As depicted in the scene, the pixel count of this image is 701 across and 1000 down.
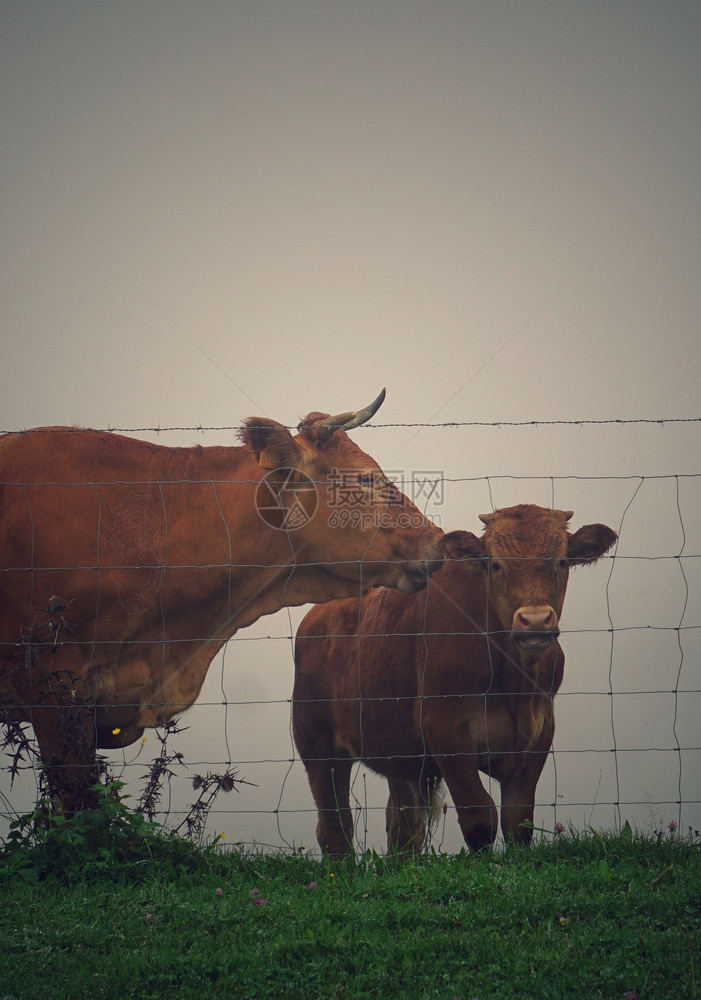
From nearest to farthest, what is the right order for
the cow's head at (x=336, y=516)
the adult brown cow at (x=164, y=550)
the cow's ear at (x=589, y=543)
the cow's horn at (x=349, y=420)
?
1. the adult brown cow at (x=164, y=550)
2. the cow's ear at (x=589, y=543)
3. the cow's head at (x=336, y=516)
4. the cow's horn at (x=349, y=420)

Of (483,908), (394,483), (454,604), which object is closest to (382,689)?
(454,604)

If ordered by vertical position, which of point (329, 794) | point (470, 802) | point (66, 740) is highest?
point (66, 740)

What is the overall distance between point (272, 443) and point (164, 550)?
107 centimetres

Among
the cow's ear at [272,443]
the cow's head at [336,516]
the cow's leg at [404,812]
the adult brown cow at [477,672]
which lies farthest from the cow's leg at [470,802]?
the cow's ear at [272,443]

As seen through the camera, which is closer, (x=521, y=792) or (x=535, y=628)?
(x=535, y=628)

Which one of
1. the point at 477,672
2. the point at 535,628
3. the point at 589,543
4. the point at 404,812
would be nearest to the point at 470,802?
the point at 477,672

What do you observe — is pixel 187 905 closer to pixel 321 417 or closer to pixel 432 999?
pixel 432 999

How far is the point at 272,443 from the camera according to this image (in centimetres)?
676

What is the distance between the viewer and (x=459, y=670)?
6195 millimetres

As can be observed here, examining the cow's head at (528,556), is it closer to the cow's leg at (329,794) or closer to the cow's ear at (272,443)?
the cow's ear at (272,443)

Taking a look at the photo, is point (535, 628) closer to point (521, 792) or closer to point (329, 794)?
point (521, 792)

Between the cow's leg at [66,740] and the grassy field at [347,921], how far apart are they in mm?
363

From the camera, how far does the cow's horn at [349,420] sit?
6.92 meters

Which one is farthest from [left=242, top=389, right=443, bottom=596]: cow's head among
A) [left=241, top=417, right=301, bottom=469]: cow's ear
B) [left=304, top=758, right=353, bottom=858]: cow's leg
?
[left=304, top=758, right=353, bottom=858]: cow's leg
